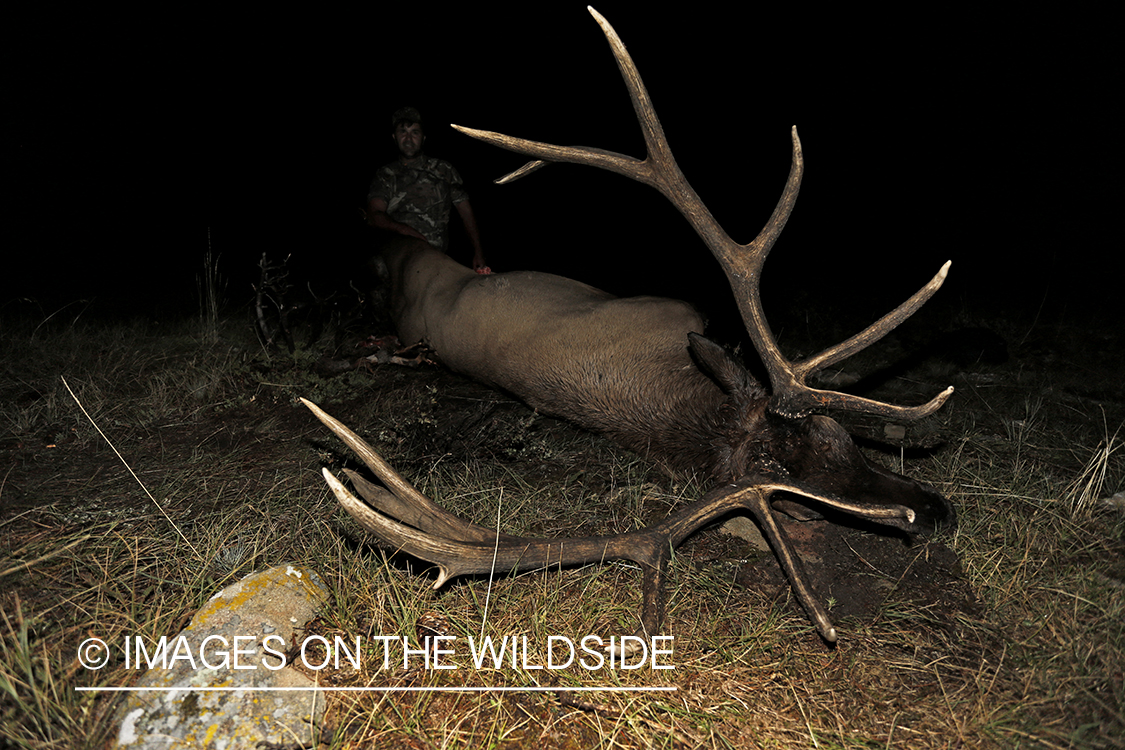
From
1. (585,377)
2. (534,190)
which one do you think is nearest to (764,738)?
(585,377)

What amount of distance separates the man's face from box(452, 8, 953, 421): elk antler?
316 cm

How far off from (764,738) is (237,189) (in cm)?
1038

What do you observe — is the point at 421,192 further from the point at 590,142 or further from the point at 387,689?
the point at 590,142

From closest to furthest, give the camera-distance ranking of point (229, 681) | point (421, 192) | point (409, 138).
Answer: point (229, 681) < point (409, 138) < point (421, 192)

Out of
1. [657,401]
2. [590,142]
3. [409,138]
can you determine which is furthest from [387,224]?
[590,142]

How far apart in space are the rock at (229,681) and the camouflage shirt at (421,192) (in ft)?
13.3

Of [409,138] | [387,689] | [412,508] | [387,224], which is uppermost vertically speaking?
[409,138]

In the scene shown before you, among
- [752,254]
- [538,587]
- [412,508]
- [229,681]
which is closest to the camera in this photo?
[229,681]

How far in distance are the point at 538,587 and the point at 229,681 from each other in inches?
37.1

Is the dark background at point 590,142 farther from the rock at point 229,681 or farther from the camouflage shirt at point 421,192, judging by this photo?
the rock at point 229,681

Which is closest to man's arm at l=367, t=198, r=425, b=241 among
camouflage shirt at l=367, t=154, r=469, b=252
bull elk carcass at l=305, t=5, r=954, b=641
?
camouflage shirt at l=367, t=154, r=469, b=252

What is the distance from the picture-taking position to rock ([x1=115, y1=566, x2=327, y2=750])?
149 centimetres

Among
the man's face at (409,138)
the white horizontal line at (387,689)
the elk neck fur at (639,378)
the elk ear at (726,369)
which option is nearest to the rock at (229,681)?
the white horizontal line at (387,689)

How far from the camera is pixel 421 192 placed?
540 cm
